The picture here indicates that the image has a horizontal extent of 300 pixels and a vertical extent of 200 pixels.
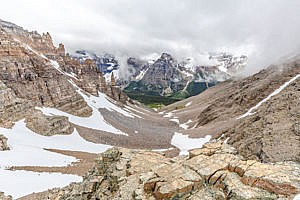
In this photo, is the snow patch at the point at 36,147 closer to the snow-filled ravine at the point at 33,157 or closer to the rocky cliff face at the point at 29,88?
the snow-filled ravine at the point at 33,157

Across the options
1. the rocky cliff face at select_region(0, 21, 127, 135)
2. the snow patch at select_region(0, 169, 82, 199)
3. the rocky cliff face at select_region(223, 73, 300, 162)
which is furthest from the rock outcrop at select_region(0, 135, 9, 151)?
the rocky cliff face at select_region(223, 73, 300, 162)

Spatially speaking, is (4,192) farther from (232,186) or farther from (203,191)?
(232,186)

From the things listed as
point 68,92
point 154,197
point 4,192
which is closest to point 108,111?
point 68,92

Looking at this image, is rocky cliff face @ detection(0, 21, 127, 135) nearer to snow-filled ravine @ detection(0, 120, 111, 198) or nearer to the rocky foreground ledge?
snow-filled ravine @ detection(0, 120, 111, 198)

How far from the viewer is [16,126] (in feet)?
149

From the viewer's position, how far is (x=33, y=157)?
1329 inches

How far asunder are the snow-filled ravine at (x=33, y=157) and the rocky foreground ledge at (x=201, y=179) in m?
11.2

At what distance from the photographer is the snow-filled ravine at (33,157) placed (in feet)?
79.5

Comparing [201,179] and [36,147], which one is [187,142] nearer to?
[36,147]

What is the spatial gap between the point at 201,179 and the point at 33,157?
30.0 meters

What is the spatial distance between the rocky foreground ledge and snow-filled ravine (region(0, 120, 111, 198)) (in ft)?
36.8

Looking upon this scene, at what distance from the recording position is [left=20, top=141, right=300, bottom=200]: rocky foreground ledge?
10922 millimetres

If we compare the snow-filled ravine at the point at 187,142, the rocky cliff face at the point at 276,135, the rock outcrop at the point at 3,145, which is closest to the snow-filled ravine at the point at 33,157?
the rock outcrop at the point at 3,145

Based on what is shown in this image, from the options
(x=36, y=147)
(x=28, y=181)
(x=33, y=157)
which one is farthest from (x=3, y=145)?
(x=28, y=181)
